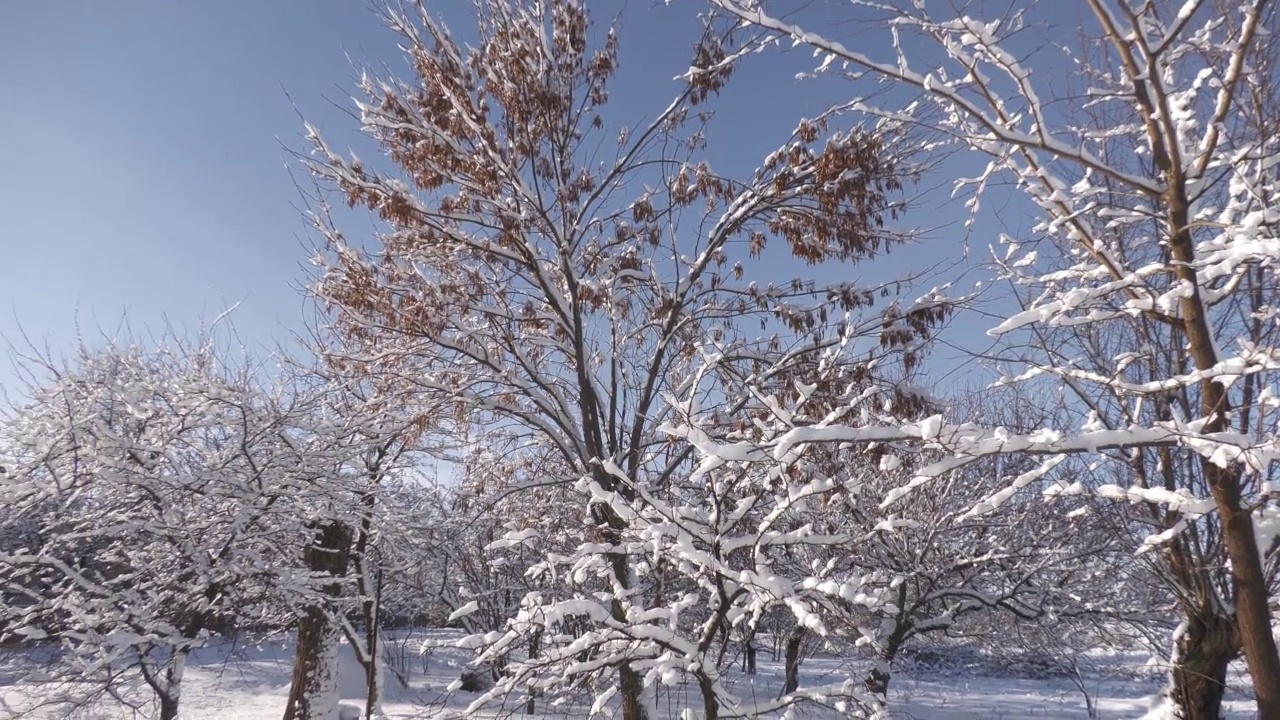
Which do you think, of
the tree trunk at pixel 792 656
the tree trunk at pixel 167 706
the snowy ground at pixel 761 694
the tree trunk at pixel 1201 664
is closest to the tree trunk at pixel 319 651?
the snowy ground at pixel 761 694

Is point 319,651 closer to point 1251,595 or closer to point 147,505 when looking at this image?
point 147,505

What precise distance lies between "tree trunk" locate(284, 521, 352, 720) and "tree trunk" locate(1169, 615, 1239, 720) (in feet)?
33.3

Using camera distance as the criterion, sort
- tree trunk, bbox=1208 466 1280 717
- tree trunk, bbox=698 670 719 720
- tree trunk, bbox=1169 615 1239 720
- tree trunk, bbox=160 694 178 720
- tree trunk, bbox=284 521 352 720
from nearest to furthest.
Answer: tree trunk, bbox=1208 466 1280 717
tree trunk, bbox=698 670 719 720
tree trunk, bbox=1169 615 1239 720
tree trunk, bbox=160 694 178 720
tree trunk, bbox=284 521 352 720

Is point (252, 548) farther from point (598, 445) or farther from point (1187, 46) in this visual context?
point (1187, 46)

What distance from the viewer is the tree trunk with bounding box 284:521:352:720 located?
32.9 ft

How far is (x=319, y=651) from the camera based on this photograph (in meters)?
10.3

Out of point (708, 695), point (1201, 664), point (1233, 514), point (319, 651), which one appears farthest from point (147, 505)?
point (1201, 664)

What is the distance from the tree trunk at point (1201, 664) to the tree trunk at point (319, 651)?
10.1 meters

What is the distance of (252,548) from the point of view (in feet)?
26.7

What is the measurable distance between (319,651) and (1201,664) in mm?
11113

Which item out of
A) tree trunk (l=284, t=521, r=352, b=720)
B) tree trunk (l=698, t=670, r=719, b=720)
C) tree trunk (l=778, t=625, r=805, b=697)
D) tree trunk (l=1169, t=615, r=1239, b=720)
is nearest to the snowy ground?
tree trunk (l=778, t=625, r=805, b=697)

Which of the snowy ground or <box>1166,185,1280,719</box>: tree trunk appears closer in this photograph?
<box>1166,185,1280,719</box>: tree trunk

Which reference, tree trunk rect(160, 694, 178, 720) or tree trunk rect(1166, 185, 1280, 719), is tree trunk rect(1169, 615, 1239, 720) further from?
tree trunk rect(160, 694, 178, 720)

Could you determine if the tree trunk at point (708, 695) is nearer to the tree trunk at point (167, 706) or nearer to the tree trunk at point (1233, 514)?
the tree trunk at point (1233, 514)
